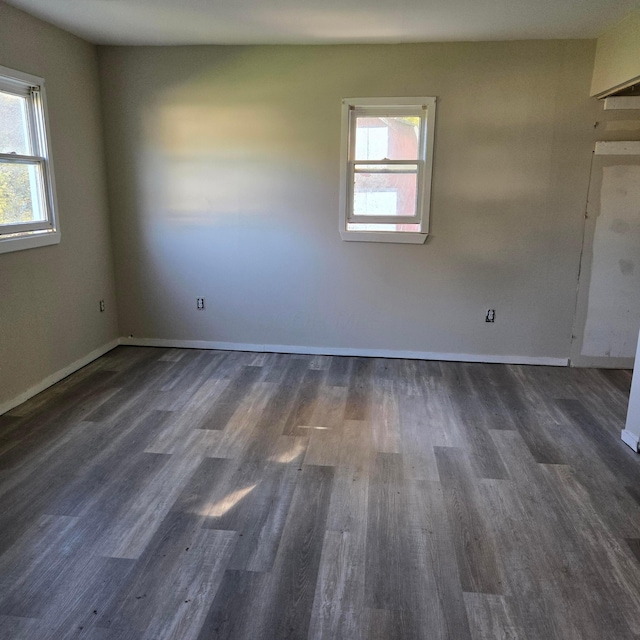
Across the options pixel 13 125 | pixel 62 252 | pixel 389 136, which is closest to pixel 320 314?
pixel 389 136

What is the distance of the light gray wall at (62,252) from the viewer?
348 centimetres

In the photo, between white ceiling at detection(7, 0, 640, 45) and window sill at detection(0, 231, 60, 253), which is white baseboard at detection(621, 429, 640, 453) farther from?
window sill at detection(0, 231, 60, 253)

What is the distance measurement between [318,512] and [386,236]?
8.66ft

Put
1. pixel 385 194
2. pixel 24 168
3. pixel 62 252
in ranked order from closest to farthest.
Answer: pixel 24 168
pixel 62 252
pixel 385 194

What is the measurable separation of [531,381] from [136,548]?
3218mm

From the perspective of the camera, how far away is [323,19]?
3.54 m

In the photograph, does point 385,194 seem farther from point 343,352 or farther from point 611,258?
point 611,258

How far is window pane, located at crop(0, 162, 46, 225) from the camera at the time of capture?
11.4 feet

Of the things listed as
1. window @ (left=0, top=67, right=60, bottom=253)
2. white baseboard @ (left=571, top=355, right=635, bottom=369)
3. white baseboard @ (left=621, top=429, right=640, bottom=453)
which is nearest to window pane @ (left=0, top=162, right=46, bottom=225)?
window @ (left=0, top=67, right=60, bottom=253)

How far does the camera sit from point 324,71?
13.9 feet

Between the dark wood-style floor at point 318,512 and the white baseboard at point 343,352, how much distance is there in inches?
21.0

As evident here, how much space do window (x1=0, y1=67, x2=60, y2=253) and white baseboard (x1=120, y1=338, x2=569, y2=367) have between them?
1.40 m

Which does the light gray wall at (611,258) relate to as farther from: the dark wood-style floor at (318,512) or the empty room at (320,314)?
the dark wood-style floor at (318,512)

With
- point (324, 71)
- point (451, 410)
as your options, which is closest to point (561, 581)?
point (451, 410)
